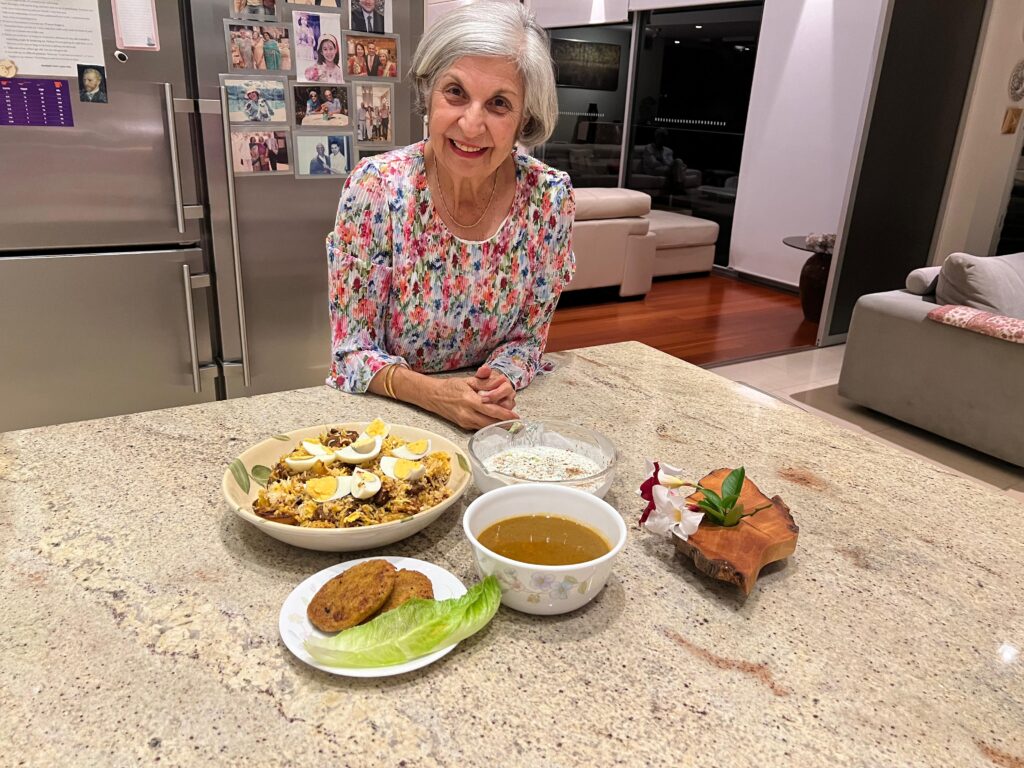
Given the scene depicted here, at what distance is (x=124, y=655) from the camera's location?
2.27 ft

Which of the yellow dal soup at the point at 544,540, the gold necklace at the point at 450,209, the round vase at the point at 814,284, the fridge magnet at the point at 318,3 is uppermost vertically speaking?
the fridge magnet at the point at 318,3

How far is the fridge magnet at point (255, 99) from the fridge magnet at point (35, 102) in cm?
43

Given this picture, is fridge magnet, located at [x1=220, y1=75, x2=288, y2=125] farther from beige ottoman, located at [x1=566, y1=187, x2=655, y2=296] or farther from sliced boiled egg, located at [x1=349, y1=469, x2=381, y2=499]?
beige ottoman, located at [x1=566, y1=187, x2=655, y2=296]

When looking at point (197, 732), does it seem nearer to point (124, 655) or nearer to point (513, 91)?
point (124, 655)

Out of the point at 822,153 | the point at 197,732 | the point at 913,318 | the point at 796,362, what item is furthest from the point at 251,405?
the point at 822,153

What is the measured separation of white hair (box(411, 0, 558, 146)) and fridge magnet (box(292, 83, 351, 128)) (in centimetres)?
112

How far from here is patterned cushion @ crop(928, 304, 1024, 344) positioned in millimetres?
3018

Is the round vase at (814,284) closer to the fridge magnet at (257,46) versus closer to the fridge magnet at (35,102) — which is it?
the fridge magnet at (257,46)

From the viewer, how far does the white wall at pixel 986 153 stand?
4.77m

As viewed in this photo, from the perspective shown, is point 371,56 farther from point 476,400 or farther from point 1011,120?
point 1011,120

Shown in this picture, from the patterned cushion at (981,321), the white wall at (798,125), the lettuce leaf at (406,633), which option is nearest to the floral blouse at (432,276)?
the lettuce leaf at (406,633)

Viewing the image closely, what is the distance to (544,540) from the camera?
82 cm

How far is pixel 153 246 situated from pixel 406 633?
81.4 inches

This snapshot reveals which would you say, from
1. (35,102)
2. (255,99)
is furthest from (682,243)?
(35,102)
